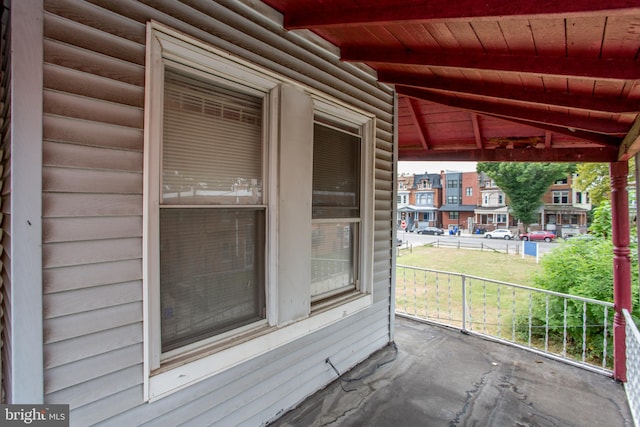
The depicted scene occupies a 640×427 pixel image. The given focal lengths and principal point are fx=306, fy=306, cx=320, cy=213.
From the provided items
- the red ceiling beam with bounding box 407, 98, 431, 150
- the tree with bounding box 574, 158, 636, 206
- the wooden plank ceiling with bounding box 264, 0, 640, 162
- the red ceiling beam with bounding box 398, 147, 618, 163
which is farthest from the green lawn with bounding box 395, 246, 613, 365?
the tree with bounding box 574, 158, 636, 206

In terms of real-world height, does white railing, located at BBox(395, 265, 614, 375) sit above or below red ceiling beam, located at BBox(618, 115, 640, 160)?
below

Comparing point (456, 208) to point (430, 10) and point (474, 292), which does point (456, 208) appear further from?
point (430, 10)

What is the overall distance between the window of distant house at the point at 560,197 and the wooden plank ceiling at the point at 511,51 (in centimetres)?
2737

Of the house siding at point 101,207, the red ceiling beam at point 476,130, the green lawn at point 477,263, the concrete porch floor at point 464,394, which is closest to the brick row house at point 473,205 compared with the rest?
the green lawn at point 477,263

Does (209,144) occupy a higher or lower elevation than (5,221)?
higher

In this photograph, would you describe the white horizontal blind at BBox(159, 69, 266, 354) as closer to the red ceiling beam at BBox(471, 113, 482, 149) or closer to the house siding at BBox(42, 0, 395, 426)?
the house siding at BBox(42, 0, 395, 426)

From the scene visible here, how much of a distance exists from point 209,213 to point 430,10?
1.53 metres

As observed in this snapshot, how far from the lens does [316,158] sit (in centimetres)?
245

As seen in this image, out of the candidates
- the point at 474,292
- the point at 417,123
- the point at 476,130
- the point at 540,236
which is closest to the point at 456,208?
the point at 540,236

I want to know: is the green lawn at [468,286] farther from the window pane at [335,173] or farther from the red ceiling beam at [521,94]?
the red ceiling beam at [521,94]

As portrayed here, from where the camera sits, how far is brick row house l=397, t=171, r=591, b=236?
24578 millimetres

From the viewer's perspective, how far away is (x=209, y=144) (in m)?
1.70

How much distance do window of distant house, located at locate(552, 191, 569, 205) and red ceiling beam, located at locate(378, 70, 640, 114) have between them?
28.9 metres

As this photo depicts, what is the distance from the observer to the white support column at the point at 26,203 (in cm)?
109
